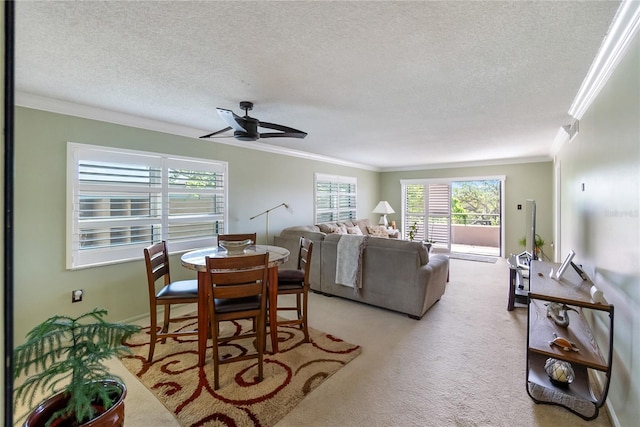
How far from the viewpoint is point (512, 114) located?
3.03 metres

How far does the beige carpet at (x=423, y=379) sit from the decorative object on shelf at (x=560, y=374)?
0.55ft

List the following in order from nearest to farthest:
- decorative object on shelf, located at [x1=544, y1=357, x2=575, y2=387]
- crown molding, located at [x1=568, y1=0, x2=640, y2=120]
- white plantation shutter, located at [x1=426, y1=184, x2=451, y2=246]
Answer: crown molding, located at [x1=568, y1=0, x2=640, y2=120] < decorative object on shelf, located at [x1=544, y1=357, x2=575, y2=387] < white plantation shutter, located at [x1=426, y1=184, x2=451, y2=246]

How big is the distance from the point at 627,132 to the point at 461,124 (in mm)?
1975

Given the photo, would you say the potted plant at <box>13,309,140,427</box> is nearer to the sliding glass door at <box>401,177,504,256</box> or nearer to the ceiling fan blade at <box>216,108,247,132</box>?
the ceiling fan blade at <box>216,108,247,132</box>

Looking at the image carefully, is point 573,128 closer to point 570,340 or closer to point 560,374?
point 570,340

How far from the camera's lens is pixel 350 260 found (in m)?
3.60

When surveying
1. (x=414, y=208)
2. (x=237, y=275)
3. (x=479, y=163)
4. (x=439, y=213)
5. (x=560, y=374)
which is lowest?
(x=560, y=374)

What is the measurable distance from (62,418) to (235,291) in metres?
1.04

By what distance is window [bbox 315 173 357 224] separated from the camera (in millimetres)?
5969

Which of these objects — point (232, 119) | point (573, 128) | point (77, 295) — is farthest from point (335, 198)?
point (77, 295)

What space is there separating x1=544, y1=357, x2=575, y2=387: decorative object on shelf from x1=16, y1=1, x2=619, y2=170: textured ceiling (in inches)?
80.9

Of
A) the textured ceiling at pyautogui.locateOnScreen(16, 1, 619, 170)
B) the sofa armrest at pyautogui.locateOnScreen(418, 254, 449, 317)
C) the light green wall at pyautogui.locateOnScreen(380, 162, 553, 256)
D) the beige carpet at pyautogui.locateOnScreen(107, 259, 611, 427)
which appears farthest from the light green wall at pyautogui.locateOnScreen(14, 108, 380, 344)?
the light green wall at pyautogui.locateOnScreen(380, 162, 553, 256)

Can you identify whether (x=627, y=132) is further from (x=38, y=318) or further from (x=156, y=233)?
(x=38, y=318)

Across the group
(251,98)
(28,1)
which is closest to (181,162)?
(251,98)
